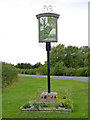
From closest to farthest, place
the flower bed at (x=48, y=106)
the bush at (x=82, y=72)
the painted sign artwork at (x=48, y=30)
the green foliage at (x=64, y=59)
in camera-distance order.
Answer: the flower bed at (x=48, y=106) < the painted sign artwork at (x=48, y=30) < the bush at (x=82, y=72) < the green foliage at (x=64, y=59)

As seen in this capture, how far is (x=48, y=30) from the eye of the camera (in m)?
8.38

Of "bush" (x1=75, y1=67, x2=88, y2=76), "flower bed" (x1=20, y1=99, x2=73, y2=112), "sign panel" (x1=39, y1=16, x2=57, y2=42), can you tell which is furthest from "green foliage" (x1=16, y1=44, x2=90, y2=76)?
"flower bed" (x1=20, y1=99, x2=73, y2=112)

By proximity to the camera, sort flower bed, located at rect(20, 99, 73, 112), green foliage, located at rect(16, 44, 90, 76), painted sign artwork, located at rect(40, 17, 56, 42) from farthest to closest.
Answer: green foliage, located at rect(16, 44, 90, 76) → painted sign artwork, located at rect(40, 17, 56, 42) → flower bed, located at rect(20, 99, 73, 112)

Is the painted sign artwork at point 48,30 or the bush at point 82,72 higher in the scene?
the painted sign artwork at point 48,30

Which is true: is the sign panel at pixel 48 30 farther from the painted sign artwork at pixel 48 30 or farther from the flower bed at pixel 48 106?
the flower bed at pixel 48 106

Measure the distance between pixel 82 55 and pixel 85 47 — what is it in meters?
2.77

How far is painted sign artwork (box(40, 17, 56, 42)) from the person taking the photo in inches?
330

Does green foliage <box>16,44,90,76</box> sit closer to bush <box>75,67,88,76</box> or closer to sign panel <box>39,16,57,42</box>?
bush <box>75,67,88,76</box>

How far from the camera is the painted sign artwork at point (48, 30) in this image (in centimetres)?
838

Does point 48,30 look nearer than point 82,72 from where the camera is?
Yes

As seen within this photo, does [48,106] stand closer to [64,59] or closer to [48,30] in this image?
[48,30]

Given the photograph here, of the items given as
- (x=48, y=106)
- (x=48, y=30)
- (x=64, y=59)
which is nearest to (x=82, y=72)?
(x=64, y=59)

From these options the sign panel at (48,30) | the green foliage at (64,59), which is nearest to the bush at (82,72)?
the green foliage at (64,59)

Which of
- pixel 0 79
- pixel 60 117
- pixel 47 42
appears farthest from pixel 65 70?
pixel 60 117
